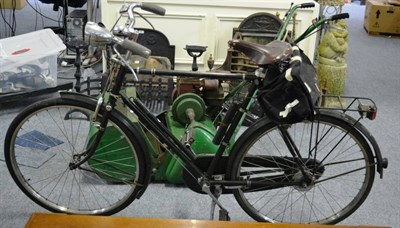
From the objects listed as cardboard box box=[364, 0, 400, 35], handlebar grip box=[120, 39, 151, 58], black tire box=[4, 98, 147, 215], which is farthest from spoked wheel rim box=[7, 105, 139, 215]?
cardboard box box=[364, 0, 400, 35]

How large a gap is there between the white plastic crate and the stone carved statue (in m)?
2.00

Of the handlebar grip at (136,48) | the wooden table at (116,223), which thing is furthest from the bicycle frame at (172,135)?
the wooden table at (116,223)

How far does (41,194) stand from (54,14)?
13.7 feet

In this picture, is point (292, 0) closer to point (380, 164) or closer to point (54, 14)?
point (380, 164)

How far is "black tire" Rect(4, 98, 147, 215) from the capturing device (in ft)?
7.23

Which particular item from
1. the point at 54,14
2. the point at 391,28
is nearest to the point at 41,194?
the point at 54,14

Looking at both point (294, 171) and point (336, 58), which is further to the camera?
point (336, 58)

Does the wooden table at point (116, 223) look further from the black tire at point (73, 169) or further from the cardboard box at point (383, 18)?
the cardboard box at point (383, 18)

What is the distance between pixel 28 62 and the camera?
135 inches

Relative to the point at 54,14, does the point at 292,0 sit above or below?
above

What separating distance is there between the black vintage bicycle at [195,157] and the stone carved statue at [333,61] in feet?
3.92

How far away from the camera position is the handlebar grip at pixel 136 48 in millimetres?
1944

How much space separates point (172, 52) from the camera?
3.94 metres

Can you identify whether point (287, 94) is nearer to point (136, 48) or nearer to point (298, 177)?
point (298, 177)
